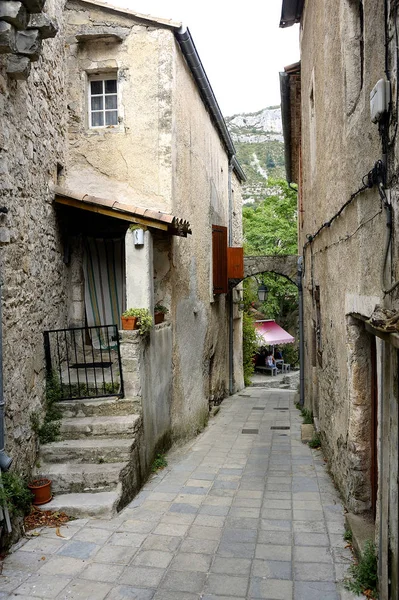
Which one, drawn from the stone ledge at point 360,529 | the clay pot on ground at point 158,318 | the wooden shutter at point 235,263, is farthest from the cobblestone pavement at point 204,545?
the wooden shutter at point 235,263

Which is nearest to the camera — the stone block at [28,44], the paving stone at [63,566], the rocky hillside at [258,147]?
the paving stone at [63,566]

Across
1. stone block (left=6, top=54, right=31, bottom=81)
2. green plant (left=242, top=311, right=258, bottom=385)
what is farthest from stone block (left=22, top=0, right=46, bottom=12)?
green plant (left=242, top=311, right=258, bottom=385)

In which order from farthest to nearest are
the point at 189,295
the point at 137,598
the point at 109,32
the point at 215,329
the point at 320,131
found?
1. the point at 215,329
2. the point at 189,295
3. the point at 109,32
4. the point at 320,131
5. the point at 137,598

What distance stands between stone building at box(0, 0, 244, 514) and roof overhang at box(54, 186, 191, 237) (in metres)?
0.02

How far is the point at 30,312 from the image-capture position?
19.7 feet

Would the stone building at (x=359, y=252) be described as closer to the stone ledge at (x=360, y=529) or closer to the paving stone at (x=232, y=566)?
the stone ledge at (x=360, y=529)

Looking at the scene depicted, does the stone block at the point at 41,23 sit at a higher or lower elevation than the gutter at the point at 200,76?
lower

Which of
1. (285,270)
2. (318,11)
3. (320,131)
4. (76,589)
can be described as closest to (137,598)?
(76,589)

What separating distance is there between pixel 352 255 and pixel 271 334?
18.2 metres

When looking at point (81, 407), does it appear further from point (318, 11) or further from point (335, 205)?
point (318, 11)

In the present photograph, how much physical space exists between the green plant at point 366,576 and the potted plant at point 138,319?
11.8ft

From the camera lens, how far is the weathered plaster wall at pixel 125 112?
783 centimetres

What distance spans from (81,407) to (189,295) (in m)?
3.46

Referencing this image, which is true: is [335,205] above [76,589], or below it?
above
